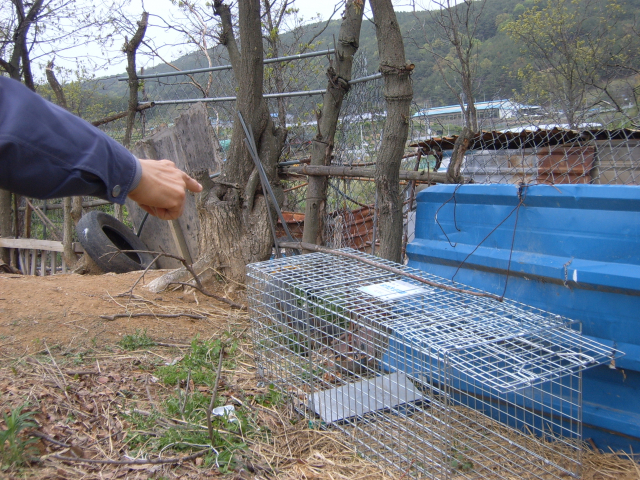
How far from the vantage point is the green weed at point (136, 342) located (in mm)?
3227

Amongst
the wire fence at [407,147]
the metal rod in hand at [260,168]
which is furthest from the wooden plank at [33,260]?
the metal rod in hand at [260,168]

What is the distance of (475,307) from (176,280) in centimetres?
280

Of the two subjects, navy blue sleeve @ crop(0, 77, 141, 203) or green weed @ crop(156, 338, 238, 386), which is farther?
green weed @ crop(156, 338, 238, 386)

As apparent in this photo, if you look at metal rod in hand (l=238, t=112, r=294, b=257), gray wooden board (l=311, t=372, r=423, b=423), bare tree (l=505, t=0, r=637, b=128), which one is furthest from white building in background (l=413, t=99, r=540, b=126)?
bare tree (l=505, t=0, r=637, b=128)

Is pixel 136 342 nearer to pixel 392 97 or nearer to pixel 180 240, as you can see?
pixel 392 97

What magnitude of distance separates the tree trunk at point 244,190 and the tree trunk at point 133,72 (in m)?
3.14

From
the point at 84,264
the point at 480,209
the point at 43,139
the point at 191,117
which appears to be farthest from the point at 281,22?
the point at 43,139

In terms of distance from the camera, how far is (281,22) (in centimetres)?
821

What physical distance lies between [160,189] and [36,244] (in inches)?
264

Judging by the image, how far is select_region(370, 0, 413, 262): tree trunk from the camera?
10.1ft

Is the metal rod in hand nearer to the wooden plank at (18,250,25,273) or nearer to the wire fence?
the wire fence

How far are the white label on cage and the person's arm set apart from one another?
4.58 ft

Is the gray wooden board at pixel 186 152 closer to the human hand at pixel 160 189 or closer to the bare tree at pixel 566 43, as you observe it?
the human hand at pixel 160 189

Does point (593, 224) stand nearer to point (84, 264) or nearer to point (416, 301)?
point (416, 301)
